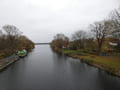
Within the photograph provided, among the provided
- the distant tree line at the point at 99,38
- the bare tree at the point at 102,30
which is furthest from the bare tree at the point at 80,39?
the bare tree at the point at 102,30

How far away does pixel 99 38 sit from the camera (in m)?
20.5

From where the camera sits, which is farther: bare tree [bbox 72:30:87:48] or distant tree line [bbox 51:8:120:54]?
bare tree [bbox 72:30:87:48]

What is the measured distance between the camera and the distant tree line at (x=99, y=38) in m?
14.7

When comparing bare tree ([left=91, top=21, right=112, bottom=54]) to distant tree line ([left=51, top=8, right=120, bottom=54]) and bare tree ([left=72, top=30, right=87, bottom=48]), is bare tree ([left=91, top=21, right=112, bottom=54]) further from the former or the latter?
bare tree ([left=72, top=30, right=87, bottom=48])

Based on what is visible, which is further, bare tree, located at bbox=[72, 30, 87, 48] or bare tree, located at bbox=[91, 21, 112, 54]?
bare tree, located at bbox=[72, 30, 87, 48]

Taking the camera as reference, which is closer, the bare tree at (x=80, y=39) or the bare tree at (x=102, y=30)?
the bare tree at (x=102, y=30)

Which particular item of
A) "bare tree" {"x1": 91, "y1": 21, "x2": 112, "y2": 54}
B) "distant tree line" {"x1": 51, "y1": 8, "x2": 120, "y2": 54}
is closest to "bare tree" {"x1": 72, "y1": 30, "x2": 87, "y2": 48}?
"distant tree line" {"x1": 51, "y1": 8, "x2": 120, "y2": 54}

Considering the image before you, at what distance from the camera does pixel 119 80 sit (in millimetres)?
9211

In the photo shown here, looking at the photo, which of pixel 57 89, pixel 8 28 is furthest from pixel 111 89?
pixel 8 28

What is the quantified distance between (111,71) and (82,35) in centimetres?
2599

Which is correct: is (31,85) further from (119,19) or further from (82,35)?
(82,35)

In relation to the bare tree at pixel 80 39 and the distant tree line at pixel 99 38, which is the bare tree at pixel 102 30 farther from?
the bare tree at pixel 80 39

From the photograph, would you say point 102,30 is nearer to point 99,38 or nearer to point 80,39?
point 99,38

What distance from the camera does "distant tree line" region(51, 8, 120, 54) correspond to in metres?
14.7
